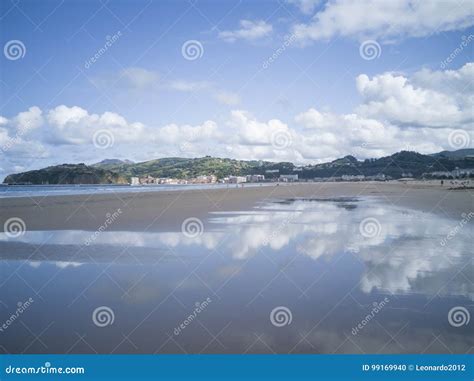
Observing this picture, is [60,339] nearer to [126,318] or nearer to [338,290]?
[126,318]

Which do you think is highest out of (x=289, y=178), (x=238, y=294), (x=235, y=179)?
(x=289, y=178)

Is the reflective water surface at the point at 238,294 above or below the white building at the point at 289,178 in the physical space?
below

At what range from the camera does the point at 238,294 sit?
658cm

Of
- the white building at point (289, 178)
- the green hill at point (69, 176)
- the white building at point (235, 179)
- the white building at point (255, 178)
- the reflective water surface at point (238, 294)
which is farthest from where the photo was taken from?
the white building at point (255, 178)

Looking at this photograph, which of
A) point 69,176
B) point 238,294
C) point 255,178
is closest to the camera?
point 238,294

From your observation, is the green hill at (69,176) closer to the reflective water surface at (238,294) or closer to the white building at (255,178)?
the white building at (255,178)

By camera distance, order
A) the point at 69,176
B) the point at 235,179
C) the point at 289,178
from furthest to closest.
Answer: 1. the point at 289,178
2. the point at 235,179
3. the point at 69,176

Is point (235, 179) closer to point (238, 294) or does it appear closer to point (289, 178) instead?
point (289, 178)

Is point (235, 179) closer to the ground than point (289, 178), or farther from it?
closer to the ground

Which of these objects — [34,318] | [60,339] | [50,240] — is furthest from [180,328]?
[50,240]

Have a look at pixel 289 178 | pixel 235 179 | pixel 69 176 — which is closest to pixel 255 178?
pixel 289 178

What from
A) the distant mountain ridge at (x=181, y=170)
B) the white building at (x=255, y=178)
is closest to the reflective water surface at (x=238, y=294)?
the distant mountain ridge at (x=181, y=170)

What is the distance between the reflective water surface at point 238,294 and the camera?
5.18 m

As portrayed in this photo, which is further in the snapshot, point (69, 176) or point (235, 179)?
point (235, 179)
